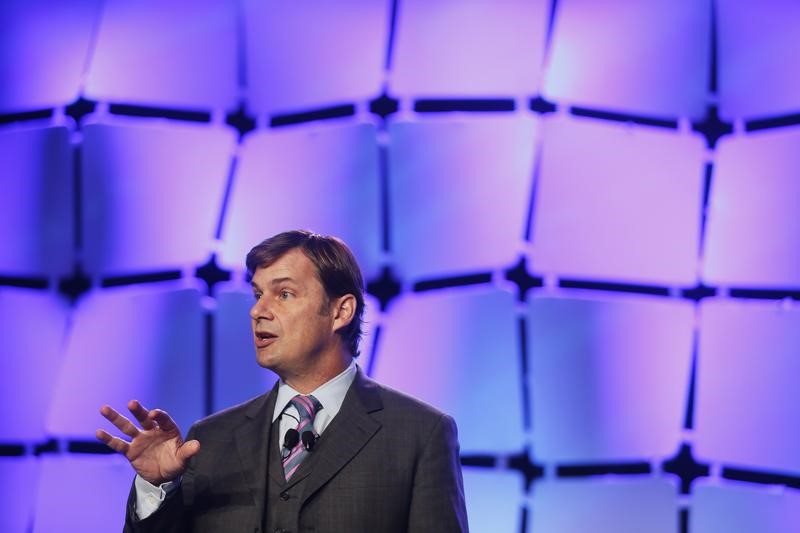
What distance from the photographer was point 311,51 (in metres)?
2.68

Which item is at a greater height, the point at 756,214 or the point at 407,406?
the point at 756,214

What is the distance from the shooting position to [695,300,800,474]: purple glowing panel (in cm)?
240

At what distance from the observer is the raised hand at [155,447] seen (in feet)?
5.01

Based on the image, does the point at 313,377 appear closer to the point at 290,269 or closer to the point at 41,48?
the point at 290,269

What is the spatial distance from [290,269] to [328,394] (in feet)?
0.88

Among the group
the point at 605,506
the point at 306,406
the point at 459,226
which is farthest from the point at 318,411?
the point at 605,506

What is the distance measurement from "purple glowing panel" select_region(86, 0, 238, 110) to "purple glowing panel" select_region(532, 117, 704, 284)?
40.5 inches

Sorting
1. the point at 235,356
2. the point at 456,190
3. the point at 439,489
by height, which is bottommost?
the point at 439,489

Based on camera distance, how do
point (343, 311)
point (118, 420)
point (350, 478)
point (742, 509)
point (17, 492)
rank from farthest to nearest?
point (17, 492)
point (742, 509)
point (343, 311)
point (350, 478)
point (118, 420)

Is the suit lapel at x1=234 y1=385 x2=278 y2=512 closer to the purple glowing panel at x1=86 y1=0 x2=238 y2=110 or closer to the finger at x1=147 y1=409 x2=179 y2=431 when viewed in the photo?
the finger at x1=147 y1=409 x2=179 y2=431

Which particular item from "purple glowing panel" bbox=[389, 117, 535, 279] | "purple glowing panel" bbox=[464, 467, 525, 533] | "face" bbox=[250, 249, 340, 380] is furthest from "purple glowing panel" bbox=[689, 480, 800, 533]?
"face" bbox=[250, 249, 340, 380]

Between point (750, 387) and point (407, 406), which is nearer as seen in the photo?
point (407, 406)

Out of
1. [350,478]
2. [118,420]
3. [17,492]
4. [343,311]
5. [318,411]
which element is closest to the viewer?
[118,420]

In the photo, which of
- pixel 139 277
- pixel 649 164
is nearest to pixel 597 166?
pixel 649 164
